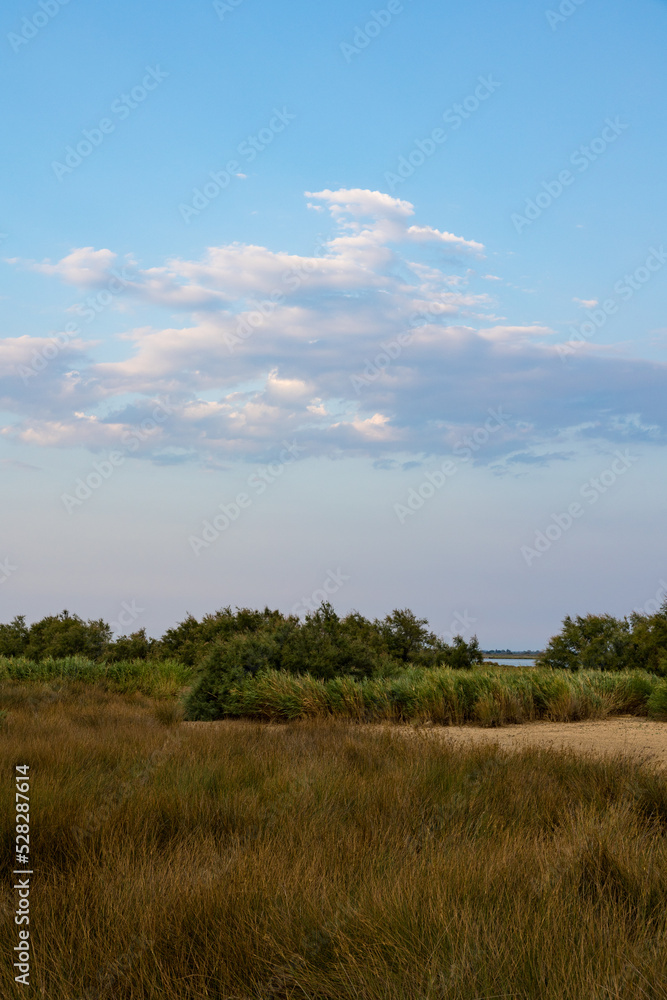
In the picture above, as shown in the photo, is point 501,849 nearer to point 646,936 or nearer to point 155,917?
point 646,936

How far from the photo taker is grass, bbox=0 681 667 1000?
9.17ft

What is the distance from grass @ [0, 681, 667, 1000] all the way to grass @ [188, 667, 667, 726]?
4.78 meters

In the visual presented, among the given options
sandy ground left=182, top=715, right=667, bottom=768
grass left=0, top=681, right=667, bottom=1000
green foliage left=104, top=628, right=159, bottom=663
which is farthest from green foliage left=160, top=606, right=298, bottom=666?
grass left=0, top=681, right=667, bottom=1000

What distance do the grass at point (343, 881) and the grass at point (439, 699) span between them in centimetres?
478

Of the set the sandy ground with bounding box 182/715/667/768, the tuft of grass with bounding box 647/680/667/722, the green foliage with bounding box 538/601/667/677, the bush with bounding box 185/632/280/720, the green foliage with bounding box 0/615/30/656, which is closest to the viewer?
the sandy ground with bounding box 182/715/667/768

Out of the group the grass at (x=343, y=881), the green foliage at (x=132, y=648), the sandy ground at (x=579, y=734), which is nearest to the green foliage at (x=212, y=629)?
the green foliage at (x=132, y=648)

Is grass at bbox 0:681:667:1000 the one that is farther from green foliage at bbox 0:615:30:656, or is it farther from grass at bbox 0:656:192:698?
green foliage at bbox 0:615:30:656

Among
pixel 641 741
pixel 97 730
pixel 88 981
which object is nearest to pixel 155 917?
pixel 88 981

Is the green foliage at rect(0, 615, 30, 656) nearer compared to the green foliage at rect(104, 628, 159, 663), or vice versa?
the green foliage at rect(104, 628, 159, 663)

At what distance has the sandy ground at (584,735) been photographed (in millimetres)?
8547

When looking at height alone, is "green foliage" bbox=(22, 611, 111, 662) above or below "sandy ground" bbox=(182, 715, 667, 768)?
above

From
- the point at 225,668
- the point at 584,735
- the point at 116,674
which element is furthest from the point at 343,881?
the point at 116,674

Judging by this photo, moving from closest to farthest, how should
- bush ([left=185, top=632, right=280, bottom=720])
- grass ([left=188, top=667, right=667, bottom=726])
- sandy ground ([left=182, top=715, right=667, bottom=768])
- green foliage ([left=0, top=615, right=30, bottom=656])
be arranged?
1. sandy ground ([left=182, top=715, right=667, bottom=768])
2. grass ([left=188, top=667, right=667, bottom=726])
3. bush ([left=185, top=632, right=280, bottom=720])
4. green foliage ([left=0, top=615, right=30, bottom=656])

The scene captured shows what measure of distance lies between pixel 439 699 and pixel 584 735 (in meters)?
2.31
